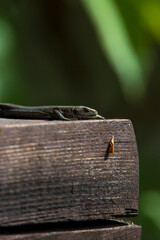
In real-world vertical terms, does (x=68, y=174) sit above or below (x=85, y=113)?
below

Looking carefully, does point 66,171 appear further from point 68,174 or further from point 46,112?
point 46,112

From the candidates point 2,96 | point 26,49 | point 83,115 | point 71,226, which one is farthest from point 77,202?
point 26,49

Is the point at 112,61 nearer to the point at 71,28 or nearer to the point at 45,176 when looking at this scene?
the point at 71,28

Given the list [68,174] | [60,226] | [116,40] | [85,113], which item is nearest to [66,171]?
[68,174]

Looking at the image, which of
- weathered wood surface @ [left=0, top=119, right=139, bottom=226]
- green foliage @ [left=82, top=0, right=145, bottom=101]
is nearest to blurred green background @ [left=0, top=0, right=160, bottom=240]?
green foliage @ [left=82, top=0, right=145, bottom=101]

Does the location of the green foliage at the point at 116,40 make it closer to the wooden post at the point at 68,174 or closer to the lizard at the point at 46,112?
the lizard at the point at 46,112

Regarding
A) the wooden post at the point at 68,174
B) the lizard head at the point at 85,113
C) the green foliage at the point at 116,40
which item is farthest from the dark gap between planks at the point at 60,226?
the green foliage at the point at 116,40
